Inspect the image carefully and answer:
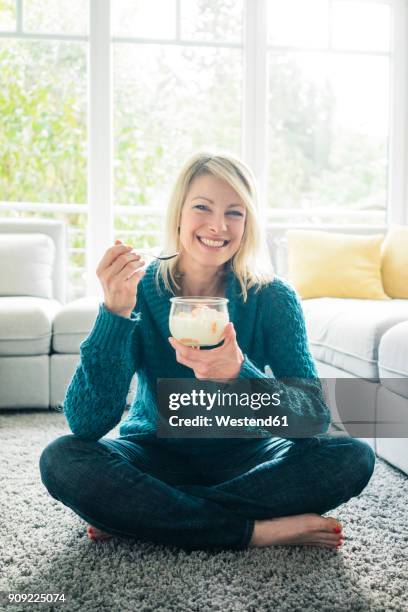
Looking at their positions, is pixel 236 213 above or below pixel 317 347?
above

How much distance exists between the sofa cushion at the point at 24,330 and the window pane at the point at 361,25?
3.08 meters

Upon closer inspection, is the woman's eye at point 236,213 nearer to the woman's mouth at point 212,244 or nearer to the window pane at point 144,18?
the woman's mouth at point 212,244

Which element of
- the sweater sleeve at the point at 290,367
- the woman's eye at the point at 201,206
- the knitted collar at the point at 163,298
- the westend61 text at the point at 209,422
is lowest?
the westend61 text at the point at 209,422

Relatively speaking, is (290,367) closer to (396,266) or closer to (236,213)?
(236,213)

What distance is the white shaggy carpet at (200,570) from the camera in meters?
1.37

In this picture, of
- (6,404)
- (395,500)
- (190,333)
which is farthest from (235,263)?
(6,404)

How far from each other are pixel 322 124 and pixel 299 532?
3.85 meters

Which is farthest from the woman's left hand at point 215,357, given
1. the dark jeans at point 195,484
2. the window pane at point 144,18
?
the window pane at point 144,18

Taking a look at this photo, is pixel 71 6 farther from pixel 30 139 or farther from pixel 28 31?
pixel 30 139

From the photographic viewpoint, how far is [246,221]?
5.79ft

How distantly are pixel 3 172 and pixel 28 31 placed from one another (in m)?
0.97


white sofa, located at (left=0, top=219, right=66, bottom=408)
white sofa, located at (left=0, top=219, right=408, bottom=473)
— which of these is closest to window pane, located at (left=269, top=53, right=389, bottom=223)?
white sofa, located at (left=0, top=219, right=408, bottom=473)

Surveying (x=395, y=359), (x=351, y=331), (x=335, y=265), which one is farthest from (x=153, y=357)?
(x=335, y=265)

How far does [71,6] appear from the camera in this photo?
15.3ft
